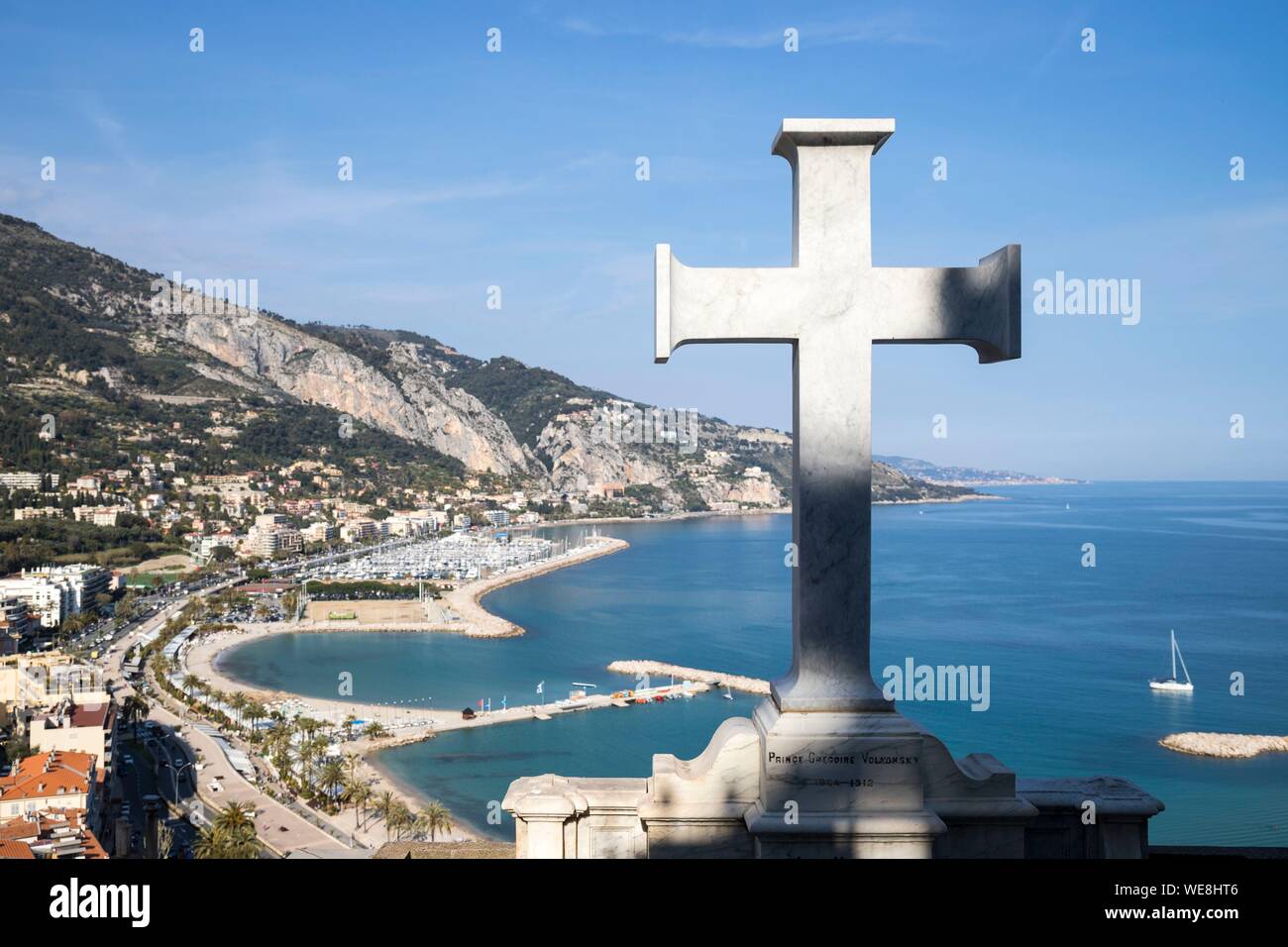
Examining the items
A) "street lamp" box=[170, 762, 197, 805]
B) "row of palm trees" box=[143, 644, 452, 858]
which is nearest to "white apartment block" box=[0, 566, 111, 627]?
"row of palm trees" box=[143, 644, 452, 858]

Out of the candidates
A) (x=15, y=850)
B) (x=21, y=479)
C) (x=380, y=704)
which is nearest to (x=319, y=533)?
(x=21, y=479)

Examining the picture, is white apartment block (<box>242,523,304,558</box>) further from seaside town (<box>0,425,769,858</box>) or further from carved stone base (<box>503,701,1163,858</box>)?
carved stone base (<box>503,701,1163,858</box>)

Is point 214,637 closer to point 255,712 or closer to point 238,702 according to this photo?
point 238,702

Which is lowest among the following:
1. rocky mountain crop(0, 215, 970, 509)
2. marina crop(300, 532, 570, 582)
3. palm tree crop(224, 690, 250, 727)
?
palm tree crop(224, 690, 250, 727)

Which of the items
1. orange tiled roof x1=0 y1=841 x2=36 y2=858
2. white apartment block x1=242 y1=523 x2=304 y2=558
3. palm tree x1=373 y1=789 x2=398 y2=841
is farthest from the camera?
white apartment block x1=242 y1=523 x2=304 y2=558

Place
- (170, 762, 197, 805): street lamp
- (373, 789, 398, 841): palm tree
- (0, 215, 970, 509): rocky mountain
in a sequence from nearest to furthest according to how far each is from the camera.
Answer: (373, 789, 398, 841): palm tree < (170, 762, 197, 805): street lamp < (0, 215, 970, 509): rocky mountain
